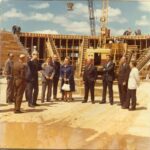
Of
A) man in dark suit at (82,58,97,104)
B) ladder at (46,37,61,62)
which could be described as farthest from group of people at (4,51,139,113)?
ladder at (46,37,61,62)

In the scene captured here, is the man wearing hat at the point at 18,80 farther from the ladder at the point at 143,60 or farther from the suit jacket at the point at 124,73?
the ladder at the point at 143,60

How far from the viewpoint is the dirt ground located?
8.51m

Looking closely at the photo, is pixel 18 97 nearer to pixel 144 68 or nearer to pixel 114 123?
pixel 114 123

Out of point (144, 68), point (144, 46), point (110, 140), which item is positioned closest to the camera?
point (110, 140)

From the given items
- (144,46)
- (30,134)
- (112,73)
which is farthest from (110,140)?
(144,46)

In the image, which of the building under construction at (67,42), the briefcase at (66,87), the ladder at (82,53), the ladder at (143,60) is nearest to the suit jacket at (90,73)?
the briefcase at (66,87)

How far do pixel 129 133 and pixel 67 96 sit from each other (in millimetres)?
4832

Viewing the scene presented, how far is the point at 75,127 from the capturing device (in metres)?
10.2

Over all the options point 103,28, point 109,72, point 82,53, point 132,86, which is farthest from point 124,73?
point 103,28

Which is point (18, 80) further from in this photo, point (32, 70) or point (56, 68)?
point (56, 68)

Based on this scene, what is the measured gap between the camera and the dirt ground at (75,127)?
27.9 feet

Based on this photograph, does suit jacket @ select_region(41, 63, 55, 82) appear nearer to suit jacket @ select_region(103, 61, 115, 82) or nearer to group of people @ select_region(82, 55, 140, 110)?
group of people @ select_region(82, 55, 140, 110)

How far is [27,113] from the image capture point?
446 inches

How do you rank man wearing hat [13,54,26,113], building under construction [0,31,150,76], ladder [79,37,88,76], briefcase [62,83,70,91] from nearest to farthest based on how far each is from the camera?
man wearing hat [13,54,26,113], briefcase [62,83,70,91], ladder [79,37,88,76], building under construction [0,31,150,76]
